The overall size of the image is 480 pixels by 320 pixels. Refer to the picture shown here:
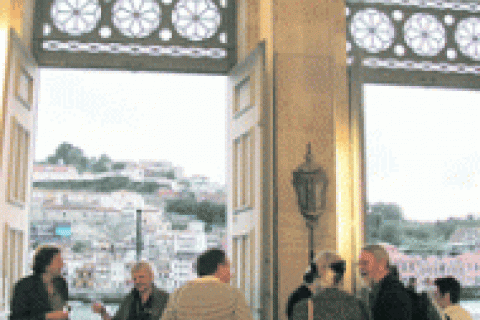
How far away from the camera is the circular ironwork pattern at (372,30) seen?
7871 mm

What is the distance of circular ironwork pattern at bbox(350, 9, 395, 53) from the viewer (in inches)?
310

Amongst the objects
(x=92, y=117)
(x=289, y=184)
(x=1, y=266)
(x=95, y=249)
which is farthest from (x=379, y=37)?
(x=1, y=266)

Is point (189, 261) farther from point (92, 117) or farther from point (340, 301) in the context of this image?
point (340, 301)

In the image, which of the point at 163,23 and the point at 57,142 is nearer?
the point at 163,23

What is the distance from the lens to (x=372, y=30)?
791cm

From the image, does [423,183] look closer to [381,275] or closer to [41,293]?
[381,275]

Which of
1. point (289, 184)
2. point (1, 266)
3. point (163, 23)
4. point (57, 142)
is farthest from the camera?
point (57, 142)

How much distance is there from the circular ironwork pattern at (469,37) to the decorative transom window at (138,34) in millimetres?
2899

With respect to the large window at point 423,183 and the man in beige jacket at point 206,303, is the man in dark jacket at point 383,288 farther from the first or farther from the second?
the large window at point 423,183

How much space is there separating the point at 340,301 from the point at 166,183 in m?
5.39

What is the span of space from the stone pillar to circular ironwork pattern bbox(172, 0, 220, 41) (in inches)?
37.9

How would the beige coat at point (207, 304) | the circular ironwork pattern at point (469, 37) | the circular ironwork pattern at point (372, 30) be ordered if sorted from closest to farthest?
the beige coat at point (207, 304)
the circular ironwork pattern at point (372, 30)
the circular ironwork pattern at point (469, 37)

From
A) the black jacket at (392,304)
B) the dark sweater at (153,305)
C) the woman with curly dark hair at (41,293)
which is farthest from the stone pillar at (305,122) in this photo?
the black jacket at (392,304)

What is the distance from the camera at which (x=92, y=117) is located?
8.54 m
